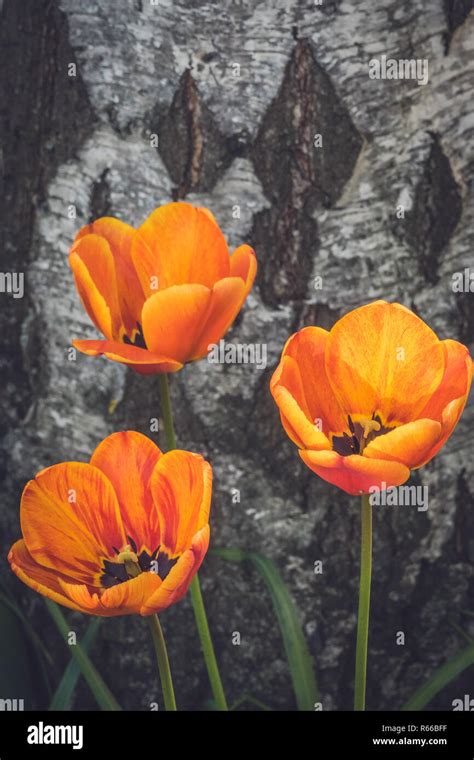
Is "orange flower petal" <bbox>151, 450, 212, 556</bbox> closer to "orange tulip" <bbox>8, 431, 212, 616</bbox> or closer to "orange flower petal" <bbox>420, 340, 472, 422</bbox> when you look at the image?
"orange tulip" <bbox>8, 431, 212, 616</bbox>

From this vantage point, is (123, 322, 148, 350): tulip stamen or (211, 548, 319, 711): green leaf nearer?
(123, 322, 148, 350): tulip stamen

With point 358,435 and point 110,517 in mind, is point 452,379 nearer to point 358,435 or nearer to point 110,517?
point 358,435

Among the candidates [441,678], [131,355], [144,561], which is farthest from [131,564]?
[441,678]

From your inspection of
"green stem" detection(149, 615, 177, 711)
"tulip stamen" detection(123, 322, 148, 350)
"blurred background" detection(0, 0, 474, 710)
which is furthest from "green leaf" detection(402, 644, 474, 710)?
"tulip stamen" detection(123, 322, 148, 350)

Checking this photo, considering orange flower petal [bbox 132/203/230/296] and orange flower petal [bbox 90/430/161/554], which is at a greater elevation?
orange flower petal [bbox 132/203/230/296]

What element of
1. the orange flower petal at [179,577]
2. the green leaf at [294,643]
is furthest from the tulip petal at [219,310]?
the green leaf at [294,643]

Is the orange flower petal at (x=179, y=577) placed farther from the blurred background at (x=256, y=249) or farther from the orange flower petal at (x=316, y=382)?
the blurred background at (x=256, y=249)
